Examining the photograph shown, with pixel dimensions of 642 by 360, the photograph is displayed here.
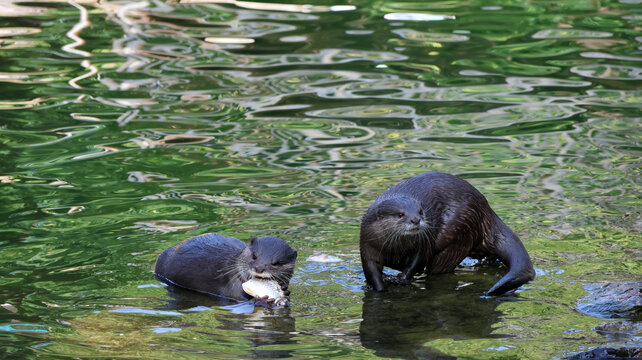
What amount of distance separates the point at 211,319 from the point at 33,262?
1.73m

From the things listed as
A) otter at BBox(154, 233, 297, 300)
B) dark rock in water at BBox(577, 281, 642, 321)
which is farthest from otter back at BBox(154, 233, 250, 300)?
dark rock in water at BBox(577, 281, 642, 321)

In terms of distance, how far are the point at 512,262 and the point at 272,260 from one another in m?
1.50

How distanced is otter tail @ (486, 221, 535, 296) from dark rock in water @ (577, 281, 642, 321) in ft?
1.54

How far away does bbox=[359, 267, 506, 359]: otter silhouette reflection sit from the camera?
4.96 meters

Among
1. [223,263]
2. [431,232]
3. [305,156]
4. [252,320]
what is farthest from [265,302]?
[305,156]

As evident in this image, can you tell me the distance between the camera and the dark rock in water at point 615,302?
5.16m

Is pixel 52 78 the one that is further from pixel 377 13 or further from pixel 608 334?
pixel 608 334

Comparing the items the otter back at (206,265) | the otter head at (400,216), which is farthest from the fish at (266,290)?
the otter head at (400,216)

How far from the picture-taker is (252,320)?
545cm

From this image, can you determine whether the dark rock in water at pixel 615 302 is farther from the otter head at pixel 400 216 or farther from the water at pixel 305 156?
the otter head at pixel 400 216

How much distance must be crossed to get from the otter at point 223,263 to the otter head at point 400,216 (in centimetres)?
62

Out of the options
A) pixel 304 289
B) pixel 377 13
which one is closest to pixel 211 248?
pixel 304 289

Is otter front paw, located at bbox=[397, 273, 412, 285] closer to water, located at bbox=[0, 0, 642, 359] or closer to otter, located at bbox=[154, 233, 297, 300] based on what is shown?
water, located at bbox=[0, 0, 642, 359]

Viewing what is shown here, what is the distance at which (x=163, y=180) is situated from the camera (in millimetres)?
8570
